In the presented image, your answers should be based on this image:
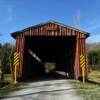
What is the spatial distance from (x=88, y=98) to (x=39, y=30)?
46.4 ft

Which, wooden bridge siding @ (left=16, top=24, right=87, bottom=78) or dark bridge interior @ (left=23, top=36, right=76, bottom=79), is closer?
wooden bridge siding @ (left=16, top=24, right=87, bottom=78)

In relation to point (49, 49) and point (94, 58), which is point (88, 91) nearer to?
point (49, 49)

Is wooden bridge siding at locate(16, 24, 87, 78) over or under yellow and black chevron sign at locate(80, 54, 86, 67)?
over

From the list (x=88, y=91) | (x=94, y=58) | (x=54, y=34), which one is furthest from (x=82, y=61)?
(x=94, y=58)

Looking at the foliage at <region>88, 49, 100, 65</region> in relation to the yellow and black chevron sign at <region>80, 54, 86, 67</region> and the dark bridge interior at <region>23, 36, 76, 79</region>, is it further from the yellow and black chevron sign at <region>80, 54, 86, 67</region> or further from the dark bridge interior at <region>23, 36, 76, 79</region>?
the yellow and black chevron sign at <region>80, 54, 86, 67</region>

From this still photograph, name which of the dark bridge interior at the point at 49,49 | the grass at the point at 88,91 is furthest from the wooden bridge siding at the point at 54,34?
the grass at the point at 88,91

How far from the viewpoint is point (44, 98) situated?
15.0 meters

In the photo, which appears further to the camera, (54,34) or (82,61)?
(54,34)

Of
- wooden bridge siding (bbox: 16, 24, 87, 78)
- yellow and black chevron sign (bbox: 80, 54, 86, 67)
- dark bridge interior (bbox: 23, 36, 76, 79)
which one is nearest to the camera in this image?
yellow and black chevron sign (bbox: 80, 54, 86, 67)

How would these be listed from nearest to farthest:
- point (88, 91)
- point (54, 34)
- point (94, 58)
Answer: point (88, 91) < point (54, 34) < point (94, 58)

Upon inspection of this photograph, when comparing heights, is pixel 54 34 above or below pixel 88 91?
above

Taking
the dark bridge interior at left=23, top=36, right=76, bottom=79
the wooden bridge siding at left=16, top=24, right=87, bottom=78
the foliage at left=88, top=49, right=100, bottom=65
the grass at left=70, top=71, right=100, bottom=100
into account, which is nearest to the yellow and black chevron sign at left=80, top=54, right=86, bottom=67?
the wooden bridge siding at left=16, top=24, right=87, bottom=78

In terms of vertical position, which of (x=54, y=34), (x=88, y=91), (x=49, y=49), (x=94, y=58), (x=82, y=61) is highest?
(x=54, y=34)

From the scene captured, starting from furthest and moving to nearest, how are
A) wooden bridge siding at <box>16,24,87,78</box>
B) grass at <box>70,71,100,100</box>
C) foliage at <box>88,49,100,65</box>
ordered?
foliage at <box>88,49,100,65</box>, wooden bridge siding at <box>16,24,87,78</box>, grass at <box>70,71,100,100</box>
